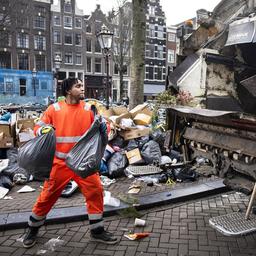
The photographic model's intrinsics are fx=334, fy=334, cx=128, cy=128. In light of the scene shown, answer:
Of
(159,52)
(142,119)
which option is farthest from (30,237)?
(159,52)

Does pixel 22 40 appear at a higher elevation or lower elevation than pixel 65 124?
higher

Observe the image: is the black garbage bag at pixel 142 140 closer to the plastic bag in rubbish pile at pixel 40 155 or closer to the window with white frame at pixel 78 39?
the plastic bag in rubbish pile at pixel 40 155

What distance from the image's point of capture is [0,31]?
23.2m

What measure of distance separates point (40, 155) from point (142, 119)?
4.05 m

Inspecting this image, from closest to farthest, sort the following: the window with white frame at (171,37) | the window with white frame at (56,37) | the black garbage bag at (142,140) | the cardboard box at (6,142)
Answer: the cardboard box at (6,142) < the black garbage bag at (142,140) < the window with white frame at (56,37) < the window with white frame at (171,37)

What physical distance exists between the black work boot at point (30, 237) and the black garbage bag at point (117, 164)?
2.45 m

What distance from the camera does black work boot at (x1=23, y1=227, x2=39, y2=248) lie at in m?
3.44

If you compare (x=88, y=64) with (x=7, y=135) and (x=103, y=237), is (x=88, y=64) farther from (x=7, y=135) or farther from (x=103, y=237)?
(x=103, y=237)

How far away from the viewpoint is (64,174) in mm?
3426

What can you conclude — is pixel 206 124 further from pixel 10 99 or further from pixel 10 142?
pixel 10 99

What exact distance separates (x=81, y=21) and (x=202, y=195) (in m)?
37.4

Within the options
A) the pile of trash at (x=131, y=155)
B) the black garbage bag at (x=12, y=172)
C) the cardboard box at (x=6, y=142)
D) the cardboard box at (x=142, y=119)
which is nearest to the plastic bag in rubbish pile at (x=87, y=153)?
the pile of trash at (x=131, y=155)

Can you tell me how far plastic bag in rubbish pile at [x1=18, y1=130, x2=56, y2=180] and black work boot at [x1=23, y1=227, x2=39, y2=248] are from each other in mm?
621

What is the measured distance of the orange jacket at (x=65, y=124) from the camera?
3471 mm
